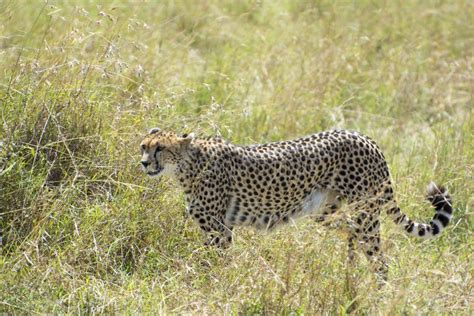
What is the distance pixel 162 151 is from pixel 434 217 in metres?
1.33

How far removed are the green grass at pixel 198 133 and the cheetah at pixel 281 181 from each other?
117 mm

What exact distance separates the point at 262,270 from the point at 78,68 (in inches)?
72.3

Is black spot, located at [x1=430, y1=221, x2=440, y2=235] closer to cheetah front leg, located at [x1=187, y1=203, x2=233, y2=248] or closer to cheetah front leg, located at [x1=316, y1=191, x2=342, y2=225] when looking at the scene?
cheetah front leg, located at [x1=316, y1=191, x2=342, y2=225]

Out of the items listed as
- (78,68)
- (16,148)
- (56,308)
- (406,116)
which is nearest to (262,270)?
(56,308)

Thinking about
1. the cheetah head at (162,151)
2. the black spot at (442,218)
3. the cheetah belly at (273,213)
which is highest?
the cheetah head at (162,151)

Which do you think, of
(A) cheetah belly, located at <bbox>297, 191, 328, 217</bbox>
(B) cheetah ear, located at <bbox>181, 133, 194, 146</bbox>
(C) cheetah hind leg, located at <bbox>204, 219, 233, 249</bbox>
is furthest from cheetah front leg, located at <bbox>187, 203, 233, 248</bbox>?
(A) cheetah belly, located at <bbox>297, 191, 328, 217</bbox>

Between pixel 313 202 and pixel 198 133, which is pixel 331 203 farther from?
pixel 198 133

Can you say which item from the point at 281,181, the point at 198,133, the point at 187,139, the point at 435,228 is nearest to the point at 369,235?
the point at 435,228

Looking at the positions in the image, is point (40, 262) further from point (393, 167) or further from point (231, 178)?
point (393, 167)

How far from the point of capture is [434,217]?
5246mm

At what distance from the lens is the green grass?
4.48 m

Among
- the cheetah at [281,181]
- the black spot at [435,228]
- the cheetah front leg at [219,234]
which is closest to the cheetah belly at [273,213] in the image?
the cheetah at [281,181]

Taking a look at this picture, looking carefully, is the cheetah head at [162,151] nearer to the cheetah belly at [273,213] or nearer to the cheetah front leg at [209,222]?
the cheetah front leg at [209,222]

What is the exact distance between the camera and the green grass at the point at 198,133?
448cm
